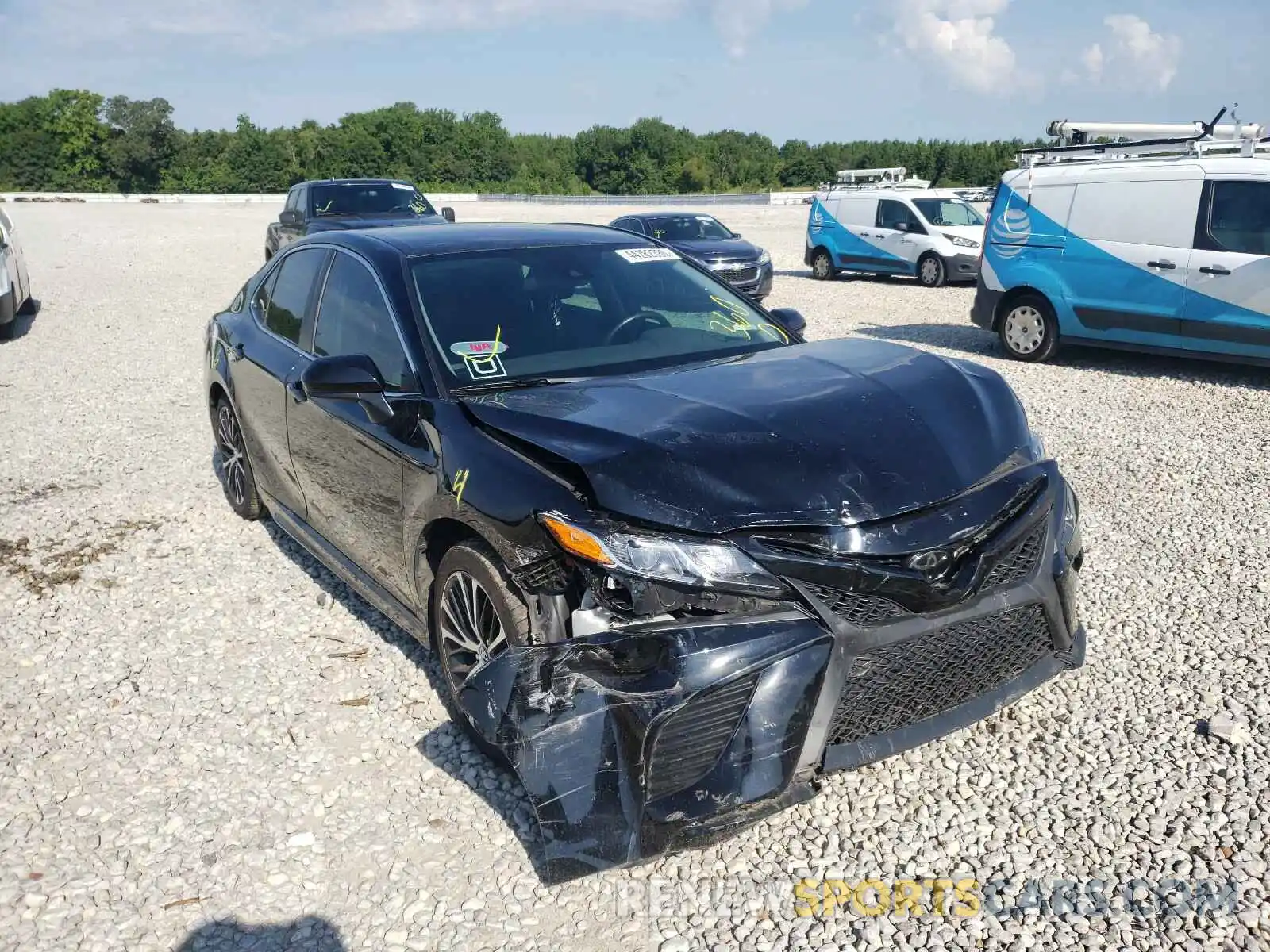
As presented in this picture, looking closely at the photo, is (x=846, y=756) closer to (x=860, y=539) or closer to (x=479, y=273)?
(x=860, y=539)

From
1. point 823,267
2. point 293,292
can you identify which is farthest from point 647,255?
point 823,267

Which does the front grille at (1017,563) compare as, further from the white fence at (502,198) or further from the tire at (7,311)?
the white fence at (502,198)

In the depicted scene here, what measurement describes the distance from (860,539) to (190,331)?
42.1 ft

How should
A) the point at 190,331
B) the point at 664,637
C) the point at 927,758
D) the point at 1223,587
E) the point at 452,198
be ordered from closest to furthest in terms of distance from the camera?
the point at 664,637 → the point at 927,758 → the point at 1223,587 → the point at 190,331 → the point at 452,198

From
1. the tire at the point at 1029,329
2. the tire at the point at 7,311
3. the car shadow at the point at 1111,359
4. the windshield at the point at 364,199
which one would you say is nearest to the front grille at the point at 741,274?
the car shadow at the point at 1111,359

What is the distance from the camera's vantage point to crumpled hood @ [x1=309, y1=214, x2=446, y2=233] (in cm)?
1498

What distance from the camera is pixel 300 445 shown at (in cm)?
460

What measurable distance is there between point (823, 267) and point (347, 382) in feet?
56.6

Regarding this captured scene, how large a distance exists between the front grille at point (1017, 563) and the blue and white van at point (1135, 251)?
7.53 m

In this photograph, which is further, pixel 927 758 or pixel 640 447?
pixel 927 758

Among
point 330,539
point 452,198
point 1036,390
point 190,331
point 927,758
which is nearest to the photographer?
point 927,758

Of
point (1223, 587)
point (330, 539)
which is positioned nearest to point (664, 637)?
point (330, 539)

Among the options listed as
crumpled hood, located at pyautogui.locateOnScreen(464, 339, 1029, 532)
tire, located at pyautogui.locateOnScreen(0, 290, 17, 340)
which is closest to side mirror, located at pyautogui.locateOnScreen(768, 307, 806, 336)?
crumpled hood, located at pyautogui.locateOnScreen(464, 339, 1029, 532)

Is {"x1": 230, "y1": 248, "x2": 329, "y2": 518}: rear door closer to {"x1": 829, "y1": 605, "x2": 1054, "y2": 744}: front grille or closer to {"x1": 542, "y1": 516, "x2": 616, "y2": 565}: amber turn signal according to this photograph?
{"x1": 542, "y1": 516, "x2": 616, "y2": 565}: amber turn signal
